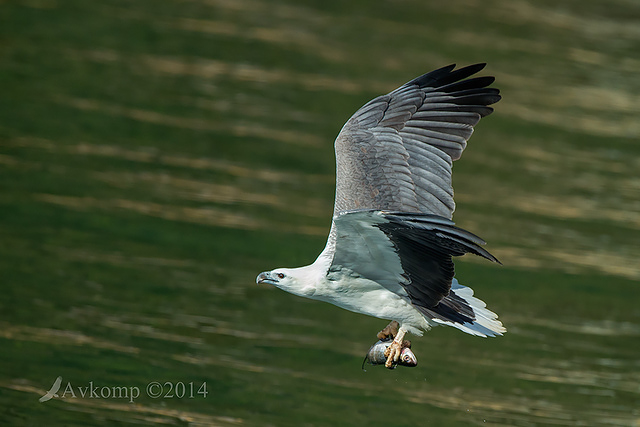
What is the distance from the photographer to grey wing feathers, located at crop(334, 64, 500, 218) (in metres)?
8.17

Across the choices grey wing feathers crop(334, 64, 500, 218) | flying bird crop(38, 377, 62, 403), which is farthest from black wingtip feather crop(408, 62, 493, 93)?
flying bird crop(38, 377, 62, 403)

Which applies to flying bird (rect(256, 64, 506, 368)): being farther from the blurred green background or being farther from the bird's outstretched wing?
the blurred green background

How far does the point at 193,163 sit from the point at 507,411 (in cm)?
632

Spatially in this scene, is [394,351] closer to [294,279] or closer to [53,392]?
[294,279]

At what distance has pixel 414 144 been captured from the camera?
848cm

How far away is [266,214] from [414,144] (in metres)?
4.91

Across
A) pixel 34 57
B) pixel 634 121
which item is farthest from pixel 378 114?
pixel 634 121

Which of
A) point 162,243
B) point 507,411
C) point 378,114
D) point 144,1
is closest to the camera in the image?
point 378,114

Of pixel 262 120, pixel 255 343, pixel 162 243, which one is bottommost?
pixel 255 343

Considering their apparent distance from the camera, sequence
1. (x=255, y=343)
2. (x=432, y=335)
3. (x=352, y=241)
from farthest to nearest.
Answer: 1. (x=432, y=335)
2. (x=255, y=343)
3. (x=352, y=241)

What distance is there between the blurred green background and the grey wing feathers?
2201 mm

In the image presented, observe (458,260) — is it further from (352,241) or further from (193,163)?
(352,241)

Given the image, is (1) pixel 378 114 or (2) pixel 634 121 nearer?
(1) pixel 378 114

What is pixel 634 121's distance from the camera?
18812 mm
